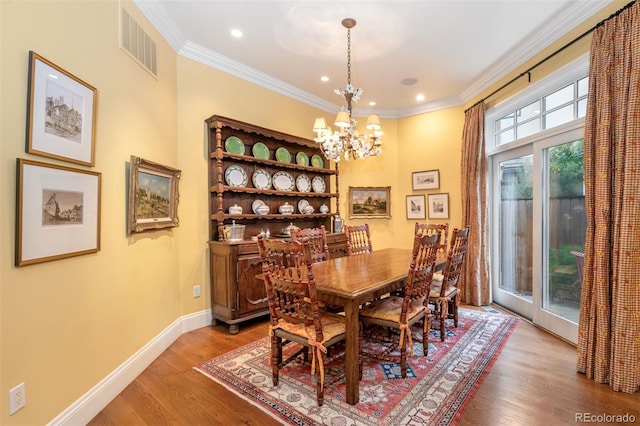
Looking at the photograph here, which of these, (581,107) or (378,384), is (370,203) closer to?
(581,107)

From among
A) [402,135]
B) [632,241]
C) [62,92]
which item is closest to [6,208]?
[62,92]

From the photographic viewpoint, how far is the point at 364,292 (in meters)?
1.93

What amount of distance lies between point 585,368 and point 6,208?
12.7 ft

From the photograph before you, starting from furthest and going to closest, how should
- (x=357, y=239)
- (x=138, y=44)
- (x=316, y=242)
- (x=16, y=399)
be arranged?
(x=357, y=239) → (x=316, y=242) → (x=138, y=44) → (x=16, y=399)

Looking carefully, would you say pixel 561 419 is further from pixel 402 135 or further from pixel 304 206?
pixel 402 135

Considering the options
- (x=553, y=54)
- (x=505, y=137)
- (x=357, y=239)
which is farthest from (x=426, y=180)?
(x=553, y=54)

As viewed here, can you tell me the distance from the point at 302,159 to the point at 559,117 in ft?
10.2

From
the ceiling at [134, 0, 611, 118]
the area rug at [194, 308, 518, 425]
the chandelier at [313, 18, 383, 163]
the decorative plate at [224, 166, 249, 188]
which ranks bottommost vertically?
the area rug at [194, 308, 518, 425]

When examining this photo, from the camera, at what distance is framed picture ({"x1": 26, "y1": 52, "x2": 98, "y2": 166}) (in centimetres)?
156

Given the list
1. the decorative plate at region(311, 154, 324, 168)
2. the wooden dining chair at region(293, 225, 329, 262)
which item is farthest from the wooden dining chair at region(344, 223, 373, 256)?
the decorative plate at region(311, 154, 324, 168)

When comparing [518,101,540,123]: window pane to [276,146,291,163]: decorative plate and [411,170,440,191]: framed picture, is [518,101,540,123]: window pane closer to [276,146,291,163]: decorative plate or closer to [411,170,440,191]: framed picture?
[411,170,440,191]: framed picture

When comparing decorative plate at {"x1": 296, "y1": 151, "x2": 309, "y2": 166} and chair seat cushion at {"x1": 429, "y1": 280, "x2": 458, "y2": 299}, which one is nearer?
chair seat cushion at {"x1": 429, "y1": 280, "x2": 458, "y2": 299}

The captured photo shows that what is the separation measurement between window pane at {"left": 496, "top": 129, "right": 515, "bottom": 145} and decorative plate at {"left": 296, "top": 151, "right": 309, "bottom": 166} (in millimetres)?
2727

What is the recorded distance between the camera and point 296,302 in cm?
196
